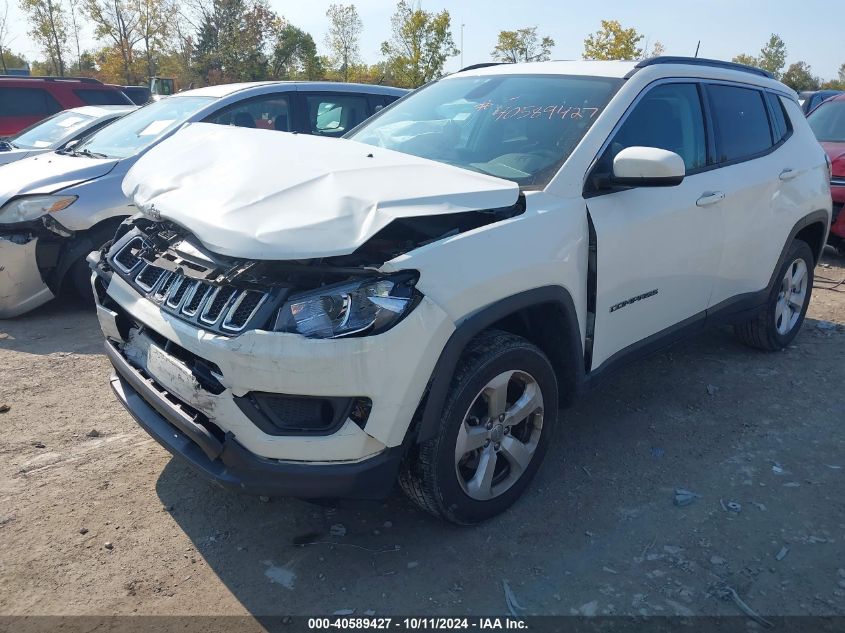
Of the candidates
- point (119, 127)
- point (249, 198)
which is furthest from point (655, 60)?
point (119, 127)

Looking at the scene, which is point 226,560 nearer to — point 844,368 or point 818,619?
point 818,619

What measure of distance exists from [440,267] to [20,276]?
4282mm

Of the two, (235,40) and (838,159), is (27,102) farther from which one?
(235,40)

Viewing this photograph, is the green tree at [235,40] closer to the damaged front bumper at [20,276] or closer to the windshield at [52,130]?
the windshield at [52,130]

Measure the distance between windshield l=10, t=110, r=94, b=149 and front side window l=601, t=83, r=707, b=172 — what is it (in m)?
7.43

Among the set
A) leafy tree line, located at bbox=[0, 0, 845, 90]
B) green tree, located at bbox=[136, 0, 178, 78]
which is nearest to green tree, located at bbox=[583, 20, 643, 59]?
leafy tree line, located at bbox=[0, 0, 845, 90]

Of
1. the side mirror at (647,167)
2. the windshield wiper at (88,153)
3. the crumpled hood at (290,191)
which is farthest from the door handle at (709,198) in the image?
the windshield wiper at (88,153)

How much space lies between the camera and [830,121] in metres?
8.73

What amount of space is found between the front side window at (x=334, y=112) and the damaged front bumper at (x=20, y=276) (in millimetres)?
2646

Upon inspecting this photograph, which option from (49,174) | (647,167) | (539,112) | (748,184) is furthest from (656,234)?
(49,174)

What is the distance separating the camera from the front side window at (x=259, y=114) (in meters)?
6.02

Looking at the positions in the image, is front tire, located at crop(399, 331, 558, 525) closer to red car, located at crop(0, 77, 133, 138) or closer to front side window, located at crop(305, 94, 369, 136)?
front side window, located at crop(305, 94, 369, 136)

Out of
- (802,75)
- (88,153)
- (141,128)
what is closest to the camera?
(88,153)

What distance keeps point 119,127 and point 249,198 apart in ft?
15.3
